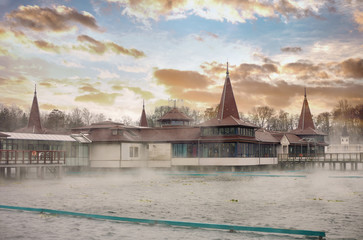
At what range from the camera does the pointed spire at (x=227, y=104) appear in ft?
205

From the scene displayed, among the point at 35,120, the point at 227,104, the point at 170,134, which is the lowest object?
the point at 170,134

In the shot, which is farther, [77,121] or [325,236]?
[77,121]

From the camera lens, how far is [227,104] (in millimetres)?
63531

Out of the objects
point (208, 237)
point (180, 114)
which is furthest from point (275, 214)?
point (180, 114)

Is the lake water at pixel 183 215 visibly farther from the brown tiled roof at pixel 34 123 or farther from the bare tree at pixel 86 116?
the bare tree at pixel 86 116

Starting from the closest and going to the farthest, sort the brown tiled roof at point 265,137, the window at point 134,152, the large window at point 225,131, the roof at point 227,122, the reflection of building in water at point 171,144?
the reflection of building in water at point 171,144 < the roof at point 227,122 < the large window at point 225,131 < the window at point 134,152 < the brown tiled roof at point 265,137

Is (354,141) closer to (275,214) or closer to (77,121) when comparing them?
(77,121)

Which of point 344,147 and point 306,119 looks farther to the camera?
point 344,147

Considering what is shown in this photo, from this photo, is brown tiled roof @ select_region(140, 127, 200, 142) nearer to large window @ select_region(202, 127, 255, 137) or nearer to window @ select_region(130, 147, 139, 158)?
large window @ select_region(202, 127, 255, 137)

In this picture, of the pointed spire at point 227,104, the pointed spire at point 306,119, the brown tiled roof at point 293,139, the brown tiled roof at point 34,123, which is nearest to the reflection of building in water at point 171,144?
the pointed spire at point 227,104

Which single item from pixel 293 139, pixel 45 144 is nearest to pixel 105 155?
pixel 45 144

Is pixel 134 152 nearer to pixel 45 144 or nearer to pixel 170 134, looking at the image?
pixel 170 134

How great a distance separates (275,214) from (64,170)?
4003 cm

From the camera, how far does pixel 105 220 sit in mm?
14867
